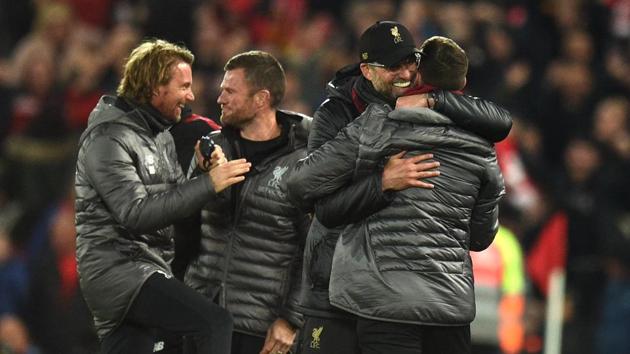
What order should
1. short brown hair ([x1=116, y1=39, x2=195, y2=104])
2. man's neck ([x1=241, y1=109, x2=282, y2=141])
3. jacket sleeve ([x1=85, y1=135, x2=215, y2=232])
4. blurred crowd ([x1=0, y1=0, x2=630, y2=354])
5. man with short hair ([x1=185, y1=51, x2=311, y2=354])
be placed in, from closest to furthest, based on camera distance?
jacket sleeve ([x1=85, y1=135, x2=215, y2=232]) → short brown hair ([x1=116, y1=39, x2=195, y2=104]) → man with short hair ([x1=185, y1=51, x2=311, y2=354]) → man's neck ([x1=241, y1=109, x2=282, y2=141]) → blurred crowd ([x1=0, y1=0, x2=630, y2=354])

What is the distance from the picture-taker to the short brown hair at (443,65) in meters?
5.59

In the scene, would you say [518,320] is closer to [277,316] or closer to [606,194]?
[606,194]

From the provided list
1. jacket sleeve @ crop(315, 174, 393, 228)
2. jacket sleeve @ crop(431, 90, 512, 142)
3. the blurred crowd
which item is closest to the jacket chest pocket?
jacket sleeve @ crop(315, 174, 393, 228)

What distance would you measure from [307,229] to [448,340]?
108cm

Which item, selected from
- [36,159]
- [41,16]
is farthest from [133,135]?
[41,16]

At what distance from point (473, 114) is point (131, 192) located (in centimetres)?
137

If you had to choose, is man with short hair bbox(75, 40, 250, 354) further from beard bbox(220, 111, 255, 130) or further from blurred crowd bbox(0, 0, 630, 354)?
blurred crowd bbox(0, 0, 630, 354)

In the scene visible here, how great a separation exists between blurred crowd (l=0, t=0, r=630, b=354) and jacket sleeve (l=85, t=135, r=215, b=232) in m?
3.98

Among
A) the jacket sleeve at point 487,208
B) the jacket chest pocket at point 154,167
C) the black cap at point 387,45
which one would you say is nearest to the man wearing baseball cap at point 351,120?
the black cap at point 387,45

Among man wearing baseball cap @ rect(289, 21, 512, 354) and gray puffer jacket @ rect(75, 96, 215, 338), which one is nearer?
man wearing baseball cap @ rect(289, 21, 512, 354)

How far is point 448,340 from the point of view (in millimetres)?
5582

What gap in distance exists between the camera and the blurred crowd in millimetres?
10586

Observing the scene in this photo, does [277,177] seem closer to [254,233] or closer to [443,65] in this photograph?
[254,233]

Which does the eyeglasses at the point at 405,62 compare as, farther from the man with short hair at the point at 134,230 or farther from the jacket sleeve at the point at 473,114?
the man with short hair at the point at 134,230
